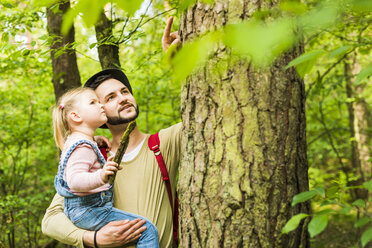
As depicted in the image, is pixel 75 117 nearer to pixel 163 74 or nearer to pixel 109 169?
pixel 109 169

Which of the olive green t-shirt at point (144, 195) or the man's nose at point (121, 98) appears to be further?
the man's nose at point (121, 98)

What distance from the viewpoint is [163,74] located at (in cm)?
679

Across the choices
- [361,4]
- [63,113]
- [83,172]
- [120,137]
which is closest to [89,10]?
[361,4]

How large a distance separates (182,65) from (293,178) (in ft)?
3.77

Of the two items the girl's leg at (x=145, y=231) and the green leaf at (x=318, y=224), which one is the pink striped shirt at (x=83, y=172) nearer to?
the girl's leg at (x=145, y=231)

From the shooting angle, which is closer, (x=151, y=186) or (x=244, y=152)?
(x=244, y=152)

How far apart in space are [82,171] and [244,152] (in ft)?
3.59

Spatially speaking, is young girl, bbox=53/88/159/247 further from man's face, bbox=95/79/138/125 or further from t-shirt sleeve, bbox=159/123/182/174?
t-shirt sleeve, bbox=159/123/182/174

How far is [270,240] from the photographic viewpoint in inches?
61.6

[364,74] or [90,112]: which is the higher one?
[90,112]

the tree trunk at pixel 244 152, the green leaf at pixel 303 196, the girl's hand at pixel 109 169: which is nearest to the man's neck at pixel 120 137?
the girl's hand at pixel 109 169

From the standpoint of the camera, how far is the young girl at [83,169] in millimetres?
2158

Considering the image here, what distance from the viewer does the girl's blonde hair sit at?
244cm

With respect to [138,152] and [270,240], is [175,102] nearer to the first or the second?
[138,152]
